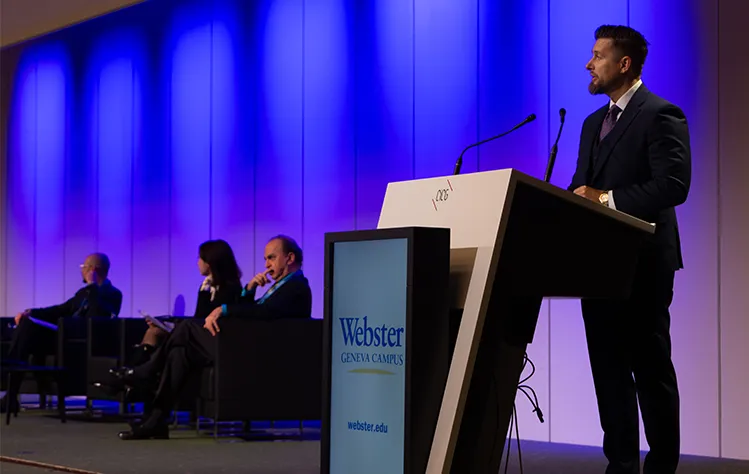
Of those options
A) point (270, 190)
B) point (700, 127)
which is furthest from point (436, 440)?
point (270, 190)

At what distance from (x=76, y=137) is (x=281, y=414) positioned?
17.5 ft

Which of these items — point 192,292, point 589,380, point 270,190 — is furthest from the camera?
→ point 192,292

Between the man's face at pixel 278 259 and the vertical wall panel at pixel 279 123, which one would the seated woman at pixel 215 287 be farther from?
the vertical wall panel at pixel 279 123

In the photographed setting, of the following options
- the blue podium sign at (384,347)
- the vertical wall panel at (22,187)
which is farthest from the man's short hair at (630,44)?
the vertical wall panel at (22,187)

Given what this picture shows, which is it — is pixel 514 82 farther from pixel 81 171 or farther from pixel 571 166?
pixel 81 171

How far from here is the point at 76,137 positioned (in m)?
10.6

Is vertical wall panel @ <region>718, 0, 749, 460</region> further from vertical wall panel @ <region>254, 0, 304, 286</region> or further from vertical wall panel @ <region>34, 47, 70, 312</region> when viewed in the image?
vertical wall panel @ <region>34, 47, 70, 312</region>

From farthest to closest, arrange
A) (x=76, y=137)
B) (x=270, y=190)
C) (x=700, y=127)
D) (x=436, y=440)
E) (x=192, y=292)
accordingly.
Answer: (x=76, y=137) → (x=192, y=292) → (x=270, y=190) → (x=700, y=127) → (x=436, y=440)

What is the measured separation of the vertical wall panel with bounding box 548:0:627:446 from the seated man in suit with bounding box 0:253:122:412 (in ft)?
12.6

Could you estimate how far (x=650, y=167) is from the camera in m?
3.27

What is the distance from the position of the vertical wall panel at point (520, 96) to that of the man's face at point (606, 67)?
298 centimetres

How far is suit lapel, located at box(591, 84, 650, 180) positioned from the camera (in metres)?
3.32

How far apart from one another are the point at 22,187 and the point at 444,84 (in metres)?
6.11

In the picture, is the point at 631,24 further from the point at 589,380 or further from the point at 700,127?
the point at 589,380
